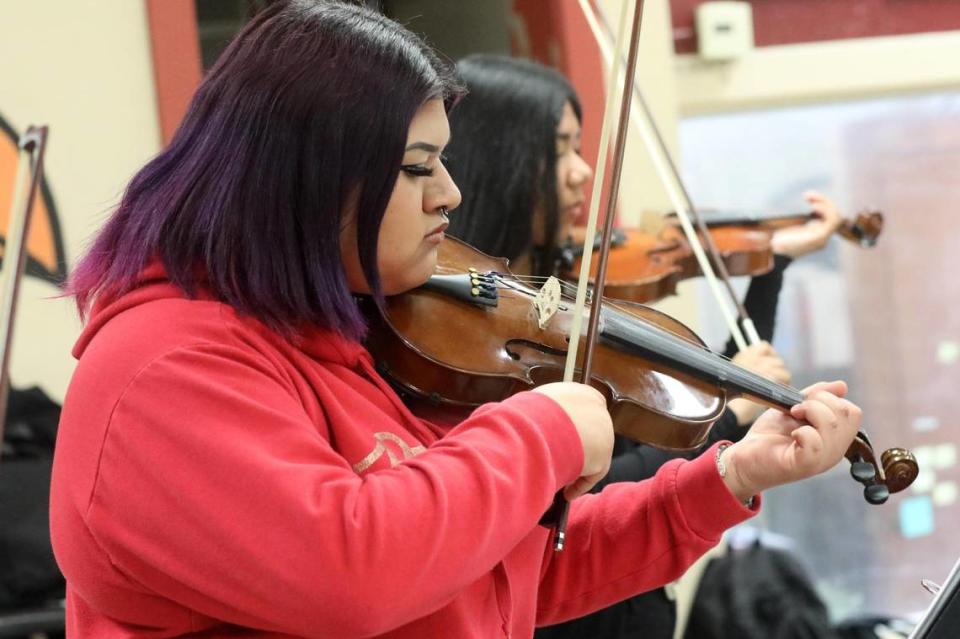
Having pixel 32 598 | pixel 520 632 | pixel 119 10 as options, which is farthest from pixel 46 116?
pixel 520 632

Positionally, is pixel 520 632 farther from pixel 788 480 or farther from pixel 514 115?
pixel 514 115

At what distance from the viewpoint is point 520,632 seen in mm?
1065

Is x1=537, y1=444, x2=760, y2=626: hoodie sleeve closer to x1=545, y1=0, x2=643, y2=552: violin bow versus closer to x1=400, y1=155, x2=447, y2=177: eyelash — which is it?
x1=545, y1=0, x2=643, y2=552: violin bow

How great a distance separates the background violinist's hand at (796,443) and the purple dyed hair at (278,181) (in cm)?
41

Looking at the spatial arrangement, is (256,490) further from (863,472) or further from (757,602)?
(757,602)

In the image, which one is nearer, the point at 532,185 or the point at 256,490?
the point at 256,490

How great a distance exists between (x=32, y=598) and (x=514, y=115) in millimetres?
1014

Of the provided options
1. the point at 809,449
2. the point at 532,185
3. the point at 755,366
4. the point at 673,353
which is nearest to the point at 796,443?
the point at 809,449

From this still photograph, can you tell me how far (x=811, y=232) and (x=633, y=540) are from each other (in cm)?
117

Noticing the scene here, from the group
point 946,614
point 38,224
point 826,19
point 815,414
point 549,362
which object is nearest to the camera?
point 946,614

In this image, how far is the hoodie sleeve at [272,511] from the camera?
0.77 metres

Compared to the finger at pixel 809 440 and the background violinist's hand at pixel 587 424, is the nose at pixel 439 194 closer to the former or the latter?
the background violinist's hand at pixel 587 424

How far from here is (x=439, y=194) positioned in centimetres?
99

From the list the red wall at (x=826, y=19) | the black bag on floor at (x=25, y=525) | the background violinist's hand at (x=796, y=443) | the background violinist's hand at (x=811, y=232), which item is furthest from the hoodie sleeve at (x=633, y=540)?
the red wall at (x=826, y=19)
